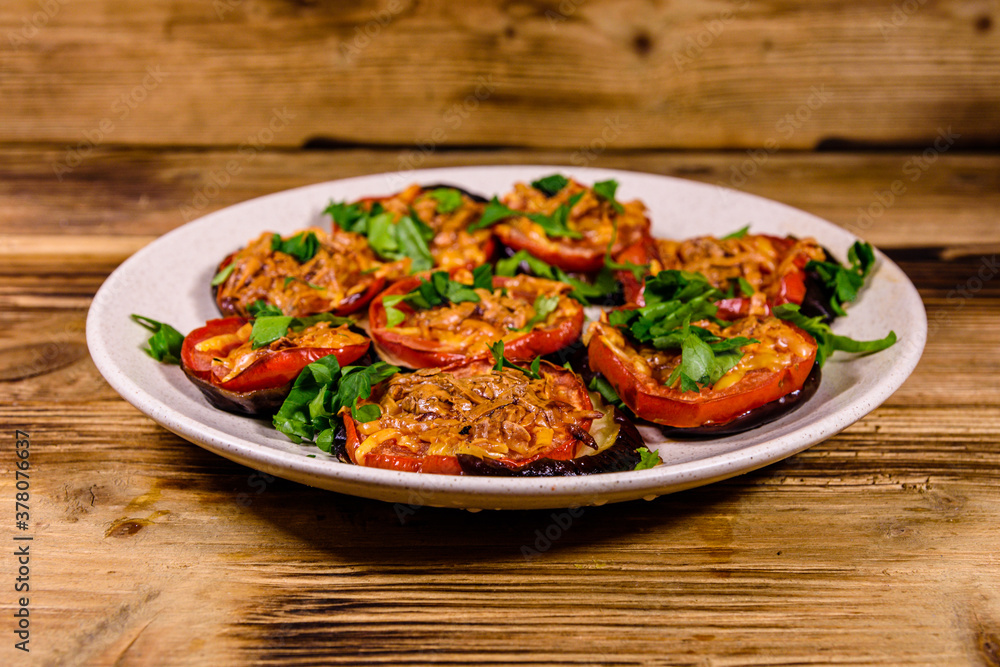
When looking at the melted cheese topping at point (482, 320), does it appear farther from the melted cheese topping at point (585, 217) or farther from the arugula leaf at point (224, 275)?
the arugula leaf at point (224, 275)

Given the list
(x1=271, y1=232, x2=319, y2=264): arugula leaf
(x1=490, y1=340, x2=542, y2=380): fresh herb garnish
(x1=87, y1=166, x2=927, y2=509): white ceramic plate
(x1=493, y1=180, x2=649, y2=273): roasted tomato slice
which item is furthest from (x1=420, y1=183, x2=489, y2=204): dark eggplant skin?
(x1=490, y1=340, x2=542, y2=380): fresh herb garnish

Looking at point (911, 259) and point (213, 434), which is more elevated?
point (213, 434)

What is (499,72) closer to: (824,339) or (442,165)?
(442,165)

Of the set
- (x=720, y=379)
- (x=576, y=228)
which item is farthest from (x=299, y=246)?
(x=720, y=379)

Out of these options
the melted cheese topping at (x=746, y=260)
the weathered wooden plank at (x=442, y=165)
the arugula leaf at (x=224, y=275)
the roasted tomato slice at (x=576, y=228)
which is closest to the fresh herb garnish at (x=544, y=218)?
the roasted tomato slice at (x=576, y=228)

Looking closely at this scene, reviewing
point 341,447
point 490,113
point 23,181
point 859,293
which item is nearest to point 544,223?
point 859,293

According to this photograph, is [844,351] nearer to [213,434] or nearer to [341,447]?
[341,447]
